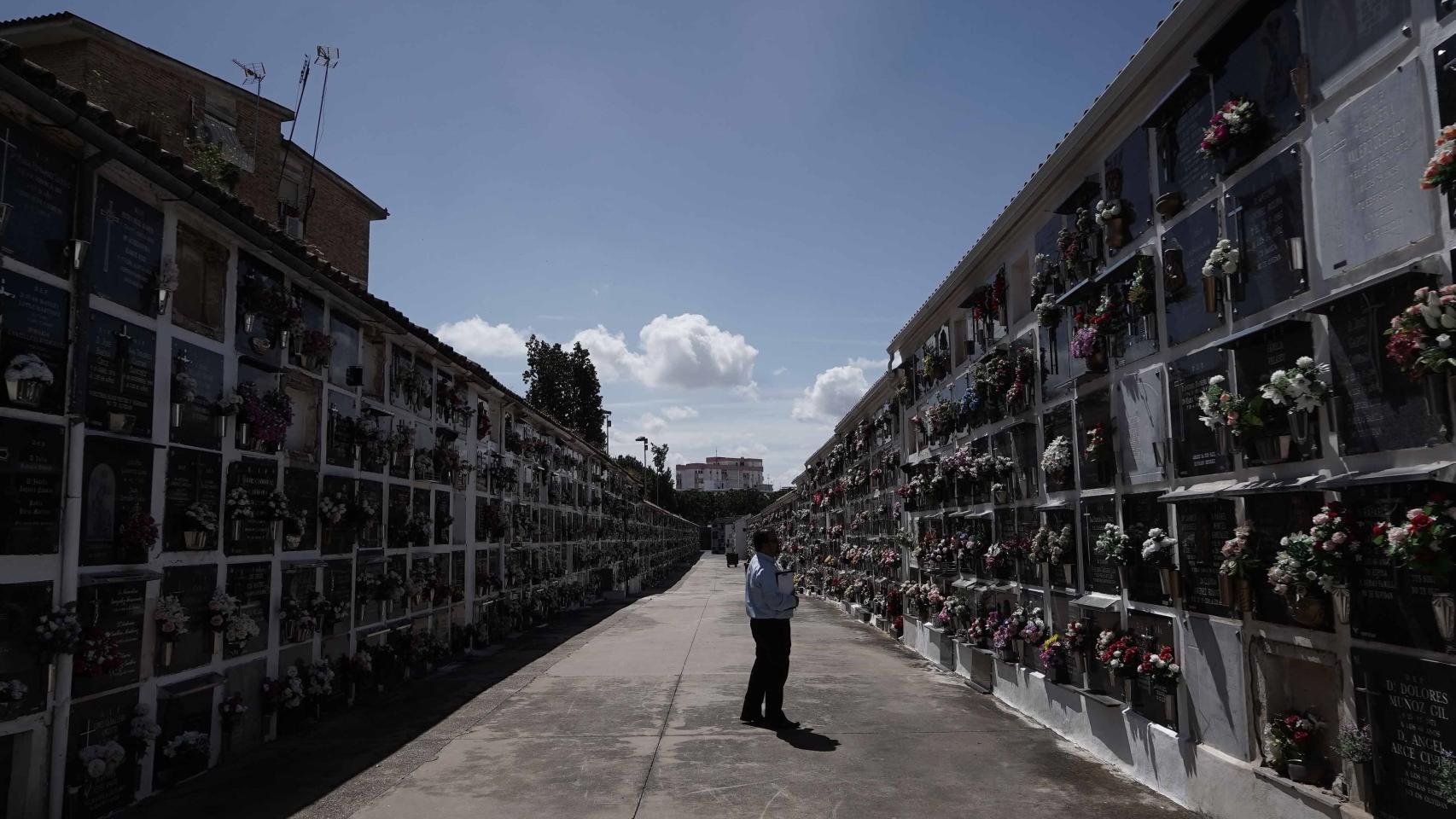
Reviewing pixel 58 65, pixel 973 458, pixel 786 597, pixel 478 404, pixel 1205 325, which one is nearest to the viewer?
pixel 1205 325

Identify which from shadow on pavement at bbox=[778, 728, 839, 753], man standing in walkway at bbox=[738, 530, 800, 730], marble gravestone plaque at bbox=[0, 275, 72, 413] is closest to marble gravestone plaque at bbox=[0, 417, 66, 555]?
marble gravestone plaque at bbox=[0, 275, 72, 413]

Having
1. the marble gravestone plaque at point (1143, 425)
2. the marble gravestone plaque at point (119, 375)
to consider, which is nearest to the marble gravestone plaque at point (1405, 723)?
the marble gravestone plaque at point (1143, 425)

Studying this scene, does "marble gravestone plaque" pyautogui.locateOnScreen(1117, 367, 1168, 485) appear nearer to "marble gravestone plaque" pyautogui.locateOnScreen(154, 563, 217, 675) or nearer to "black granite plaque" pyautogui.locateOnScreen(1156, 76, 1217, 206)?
"black granite plaque" pyautogui.locateOnScreen(1156, 76, 1217, 206)

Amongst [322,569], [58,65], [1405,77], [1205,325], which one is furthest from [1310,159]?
[58,65]

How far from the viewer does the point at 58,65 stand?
14.9 m

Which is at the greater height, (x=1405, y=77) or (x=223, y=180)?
(x=223, y=180)

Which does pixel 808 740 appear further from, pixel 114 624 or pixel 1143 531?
pixel 114 624

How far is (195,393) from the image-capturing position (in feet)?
24.1

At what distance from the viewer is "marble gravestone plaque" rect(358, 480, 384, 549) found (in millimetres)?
10719

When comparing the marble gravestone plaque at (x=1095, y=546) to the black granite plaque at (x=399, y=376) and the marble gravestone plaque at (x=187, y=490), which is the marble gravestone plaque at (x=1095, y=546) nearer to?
the marble gravestone plaque at (x=187, y=490)

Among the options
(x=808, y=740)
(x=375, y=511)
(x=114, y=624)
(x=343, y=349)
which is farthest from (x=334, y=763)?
(x=343, y=349)

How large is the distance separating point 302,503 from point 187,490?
6.48 feet

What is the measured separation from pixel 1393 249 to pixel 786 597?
18.9 ft

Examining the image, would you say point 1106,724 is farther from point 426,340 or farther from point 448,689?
point 426,340
